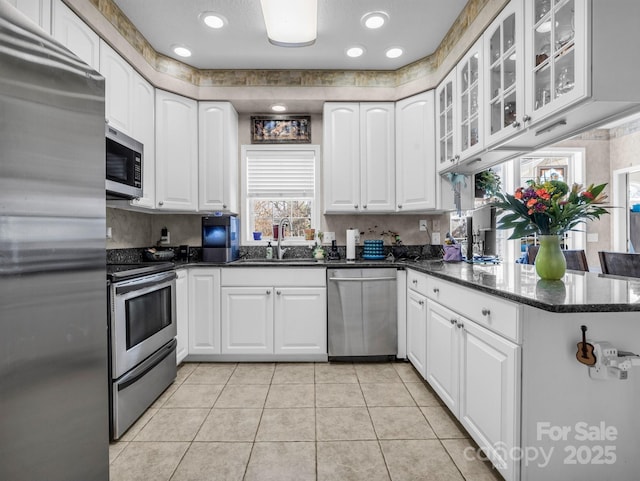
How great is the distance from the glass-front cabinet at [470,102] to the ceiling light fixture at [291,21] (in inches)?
45.9

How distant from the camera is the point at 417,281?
2701 millimetres

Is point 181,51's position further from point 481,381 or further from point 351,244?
point 481,381

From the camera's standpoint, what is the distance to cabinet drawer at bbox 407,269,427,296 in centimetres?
254

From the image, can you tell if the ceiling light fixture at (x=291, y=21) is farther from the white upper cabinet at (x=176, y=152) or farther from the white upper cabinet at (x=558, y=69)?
the white upper cabinet at (x=558, y=69)

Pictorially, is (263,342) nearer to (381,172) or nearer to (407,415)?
(407,415)

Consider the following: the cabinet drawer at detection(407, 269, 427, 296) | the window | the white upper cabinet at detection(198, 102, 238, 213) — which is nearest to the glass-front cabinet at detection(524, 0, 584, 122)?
the cabinet drawer at detection(407, 269, 427, 296)

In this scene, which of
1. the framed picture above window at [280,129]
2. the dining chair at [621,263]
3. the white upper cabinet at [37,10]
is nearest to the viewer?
the white upper cabinet at [37,10]

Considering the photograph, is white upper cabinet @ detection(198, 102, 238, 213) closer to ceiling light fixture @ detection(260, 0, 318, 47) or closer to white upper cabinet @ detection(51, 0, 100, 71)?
ceiling light fixture @ detection(260, 0, 318, 47)

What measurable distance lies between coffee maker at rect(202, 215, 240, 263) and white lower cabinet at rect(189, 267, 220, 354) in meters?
0.19

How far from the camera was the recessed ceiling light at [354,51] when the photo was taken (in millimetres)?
2965

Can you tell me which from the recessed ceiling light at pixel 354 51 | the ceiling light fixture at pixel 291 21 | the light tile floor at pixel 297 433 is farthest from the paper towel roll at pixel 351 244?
the ceiling light fixture at pixel 291 21

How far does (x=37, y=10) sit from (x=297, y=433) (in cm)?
266

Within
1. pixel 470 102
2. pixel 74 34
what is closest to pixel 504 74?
pixel 470 102

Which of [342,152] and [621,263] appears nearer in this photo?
[621,263]
